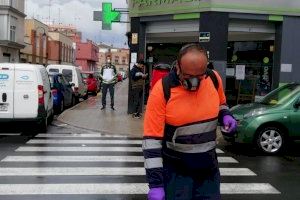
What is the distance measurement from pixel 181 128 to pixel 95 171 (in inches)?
202

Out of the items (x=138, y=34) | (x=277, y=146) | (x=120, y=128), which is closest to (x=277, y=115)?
(x=277, y=146)

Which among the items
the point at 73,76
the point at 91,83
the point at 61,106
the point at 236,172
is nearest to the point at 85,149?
the point at 236,172

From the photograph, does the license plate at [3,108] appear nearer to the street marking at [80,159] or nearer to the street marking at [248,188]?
the street marking at [80,159]

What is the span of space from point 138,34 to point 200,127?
14.9 m

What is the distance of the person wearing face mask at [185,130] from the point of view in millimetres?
3709

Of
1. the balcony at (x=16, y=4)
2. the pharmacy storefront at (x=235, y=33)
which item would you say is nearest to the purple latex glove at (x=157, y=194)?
the pharmacy storefront at (x=235, y=33)

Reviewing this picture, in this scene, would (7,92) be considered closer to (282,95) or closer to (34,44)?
(282,95)

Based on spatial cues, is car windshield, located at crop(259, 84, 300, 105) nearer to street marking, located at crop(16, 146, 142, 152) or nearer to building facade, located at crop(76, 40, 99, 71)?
street marking, located at crop(16, 146, 142, 152)

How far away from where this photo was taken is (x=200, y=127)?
3836mm

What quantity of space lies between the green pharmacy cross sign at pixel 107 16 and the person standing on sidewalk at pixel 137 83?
19370 millimetres

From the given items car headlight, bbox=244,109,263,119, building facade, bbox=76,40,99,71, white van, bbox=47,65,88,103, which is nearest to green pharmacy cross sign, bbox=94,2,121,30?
white van, bbox=47,65,88,103

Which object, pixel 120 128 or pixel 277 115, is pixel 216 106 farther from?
pixel 120 128

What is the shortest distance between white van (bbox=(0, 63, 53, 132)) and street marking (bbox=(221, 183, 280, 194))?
669 centimetres

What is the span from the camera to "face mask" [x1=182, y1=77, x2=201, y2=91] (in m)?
3.70
